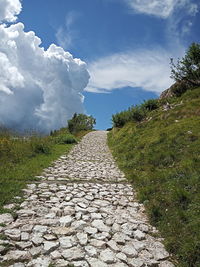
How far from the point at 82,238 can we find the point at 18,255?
1.23 meters

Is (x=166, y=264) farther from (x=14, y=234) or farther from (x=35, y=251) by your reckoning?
(x=14, y=234)

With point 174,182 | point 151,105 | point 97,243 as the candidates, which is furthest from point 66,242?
point 151,105

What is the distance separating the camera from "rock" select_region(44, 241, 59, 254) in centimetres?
422

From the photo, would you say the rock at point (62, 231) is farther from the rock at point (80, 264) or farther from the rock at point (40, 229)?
the rock at point (80, 264)

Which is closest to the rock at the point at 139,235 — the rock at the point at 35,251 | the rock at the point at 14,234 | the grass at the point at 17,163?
the rock at the point at 35,251

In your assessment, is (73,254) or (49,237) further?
(49,237)

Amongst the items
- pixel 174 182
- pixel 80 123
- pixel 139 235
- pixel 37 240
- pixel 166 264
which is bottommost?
pixel 166 264

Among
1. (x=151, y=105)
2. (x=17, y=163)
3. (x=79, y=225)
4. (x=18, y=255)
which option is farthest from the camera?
(x=151, y=105)

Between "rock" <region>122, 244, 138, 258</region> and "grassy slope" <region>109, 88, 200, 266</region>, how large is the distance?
0.72 m

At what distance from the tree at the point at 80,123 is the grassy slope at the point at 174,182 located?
25156 millimetres

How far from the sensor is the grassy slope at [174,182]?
4789mm

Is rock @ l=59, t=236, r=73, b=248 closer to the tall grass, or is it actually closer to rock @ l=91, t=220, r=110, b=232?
rock @ l=91, t=220, r=110, b=232

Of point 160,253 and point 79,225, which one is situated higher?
point 79,225

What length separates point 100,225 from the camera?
5422 millimetres
